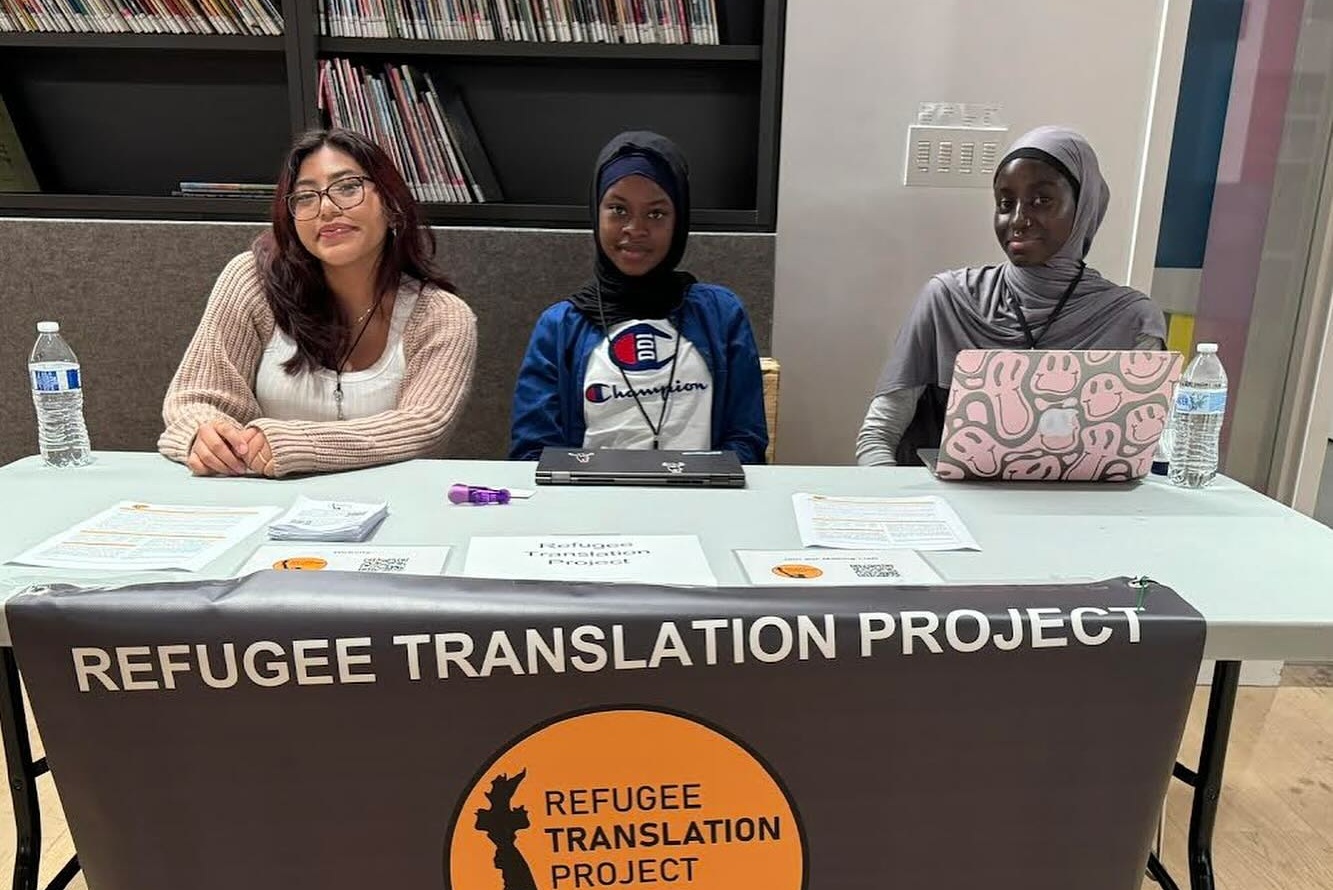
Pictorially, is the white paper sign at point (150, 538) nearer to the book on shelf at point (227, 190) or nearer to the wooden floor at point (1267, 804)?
the wooden floor at point (1267, 804)

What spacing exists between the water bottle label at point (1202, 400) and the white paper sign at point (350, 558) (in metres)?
1.07

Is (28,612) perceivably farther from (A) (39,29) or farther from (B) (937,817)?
(A) (39,29)

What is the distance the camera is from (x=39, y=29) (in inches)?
81.6

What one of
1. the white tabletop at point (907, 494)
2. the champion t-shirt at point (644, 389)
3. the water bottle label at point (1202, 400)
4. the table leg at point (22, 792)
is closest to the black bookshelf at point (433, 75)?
the champion t-shirt at point (644, 389)

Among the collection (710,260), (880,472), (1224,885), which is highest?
(710,260)

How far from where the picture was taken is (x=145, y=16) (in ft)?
6.79

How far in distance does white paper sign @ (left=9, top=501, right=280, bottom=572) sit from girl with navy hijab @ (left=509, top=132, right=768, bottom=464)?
0.69 m

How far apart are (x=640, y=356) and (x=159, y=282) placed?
1.19 metres

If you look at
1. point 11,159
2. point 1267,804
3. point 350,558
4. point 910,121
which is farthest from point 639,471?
point 11,159

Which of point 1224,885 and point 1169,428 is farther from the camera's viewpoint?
point 1224,885

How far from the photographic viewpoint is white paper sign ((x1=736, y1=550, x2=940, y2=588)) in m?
0.97

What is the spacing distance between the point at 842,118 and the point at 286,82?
4.48 feet

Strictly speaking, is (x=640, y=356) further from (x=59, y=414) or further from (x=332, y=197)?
(x=59, y=414)

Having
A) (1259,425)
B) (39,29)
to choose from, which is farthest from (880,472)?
→ (39,29)
